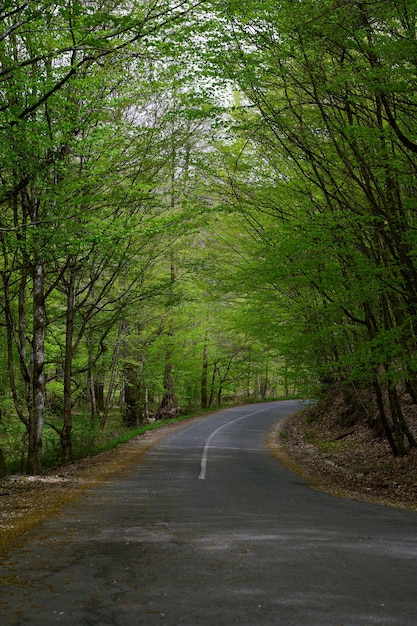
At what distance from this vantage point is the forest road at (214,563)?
4070mm

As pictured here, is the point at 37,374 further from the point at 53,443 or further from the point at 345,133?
the point at 345,133

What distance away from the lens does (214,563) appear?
535 centimetres

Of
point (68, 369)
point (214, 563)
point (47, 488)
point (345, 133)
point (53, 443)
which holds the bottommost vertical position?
point (47, 488)

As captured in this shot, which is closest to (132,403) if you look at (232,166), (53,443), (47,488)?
(53,443)

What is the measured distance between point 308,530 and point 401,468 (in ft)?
22.3

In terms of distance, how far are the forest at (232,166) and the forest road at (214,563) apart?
4.06 meters

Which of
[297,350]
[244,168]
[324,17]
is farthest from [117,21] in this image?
[297,350]

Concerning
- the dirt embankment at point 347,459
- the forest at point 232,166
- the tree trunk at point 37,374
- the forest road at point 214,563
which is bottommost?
the dirt embankment at point 347,459

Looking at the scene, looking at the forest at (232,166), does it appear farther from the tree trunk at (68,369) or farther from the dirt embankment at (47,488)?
the dirt embankment at (47,488)

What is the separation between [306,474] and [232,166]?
853 cm

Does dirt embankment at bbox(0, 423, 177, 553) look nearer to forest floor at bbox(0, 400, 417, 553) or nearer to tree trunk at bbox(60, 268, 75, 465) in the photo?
forest floor at bbox(0, 400, 417, 553)

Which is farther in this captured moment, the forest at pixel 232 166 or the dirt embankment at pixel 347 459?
the dirt embankment at pixel 347 459

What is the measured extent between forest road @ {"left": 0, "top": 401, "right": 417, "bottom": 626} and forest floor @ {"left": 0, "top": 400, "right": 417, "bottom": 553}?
0.59 metres

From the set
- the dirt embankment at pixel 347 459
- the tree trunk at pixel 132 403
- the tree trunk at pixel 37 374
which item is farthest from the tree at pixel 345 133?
the tree trunk at pixel 132 403
